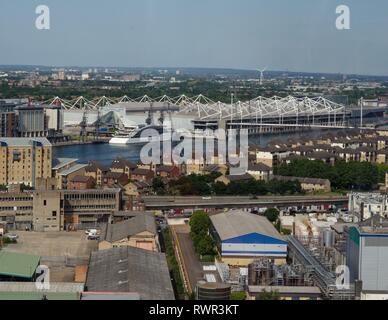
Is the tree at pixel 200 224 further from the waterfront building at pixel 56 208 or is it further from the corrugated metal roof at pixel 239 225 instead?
the waterfront building at pixel 56 208

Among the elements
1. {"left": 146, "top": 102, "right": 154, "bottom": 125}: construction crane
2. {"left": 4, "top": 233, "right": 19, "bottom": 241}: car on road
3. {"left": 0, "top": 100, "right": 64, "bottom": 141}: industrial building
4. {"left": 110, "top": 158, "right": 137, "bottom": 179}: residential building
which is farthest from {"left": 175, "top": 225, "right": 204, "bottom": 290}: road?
{"left": 146, "top": 102, "right": 154, "bottom": 125}: construction crane

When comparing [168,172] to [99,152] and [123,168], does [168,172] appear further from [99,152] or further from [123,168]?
[99,152]

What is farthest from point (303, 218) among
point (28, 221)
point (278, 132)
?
point (278, 132)

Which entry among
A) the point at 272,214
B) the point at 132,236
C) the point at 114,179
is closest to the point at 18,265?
the point at 132,236

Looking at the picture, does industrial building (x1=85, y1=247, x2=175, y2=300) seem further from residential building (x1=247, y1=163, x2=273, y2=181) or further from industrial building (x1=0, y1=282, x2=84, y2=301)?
residential building (x1=247, y1=163, x2=273, y2=181)

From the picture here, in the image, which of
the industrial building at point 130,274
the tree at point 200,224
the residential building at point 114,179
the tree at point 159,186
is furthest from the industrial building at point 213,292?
the residential building at point 114,179

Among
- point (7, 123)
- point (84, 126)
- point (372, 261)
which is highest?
point (7, 123)

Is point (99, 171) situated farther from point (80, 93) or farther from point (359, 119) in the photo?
point (80, 93)
